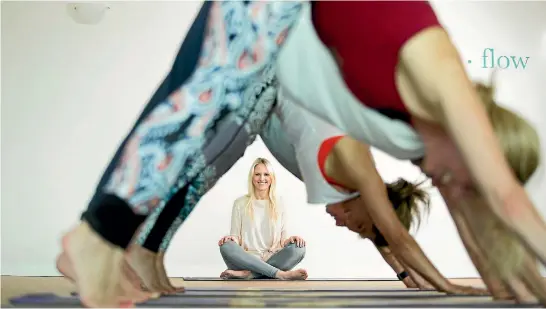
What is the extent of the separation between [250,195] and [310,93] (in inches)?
14.5

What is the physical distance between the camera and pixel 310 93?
163 cm

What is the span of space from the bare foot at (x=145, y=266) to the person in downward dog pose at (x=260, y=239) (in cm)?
20

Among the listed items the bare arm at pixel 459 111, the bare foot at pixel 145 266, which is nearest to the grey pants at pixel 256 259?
the bare foot at pixel 145 266

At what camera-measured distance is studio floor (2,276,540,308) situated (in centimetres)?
155

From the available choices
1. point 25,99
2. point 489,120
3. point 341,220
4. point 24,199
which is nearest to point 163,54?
point 25,99

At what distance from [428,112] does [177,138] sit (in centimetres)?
66

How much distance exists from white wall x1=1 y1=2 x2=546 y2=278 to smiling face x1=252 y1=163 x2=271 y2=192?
0.11 ft

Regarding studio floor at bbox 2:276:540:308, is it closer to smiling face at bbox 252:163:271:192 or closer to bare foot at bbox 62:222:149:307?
bare foot at bbox 62:222:149:307

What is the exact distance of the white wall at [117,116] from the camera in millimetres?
1699

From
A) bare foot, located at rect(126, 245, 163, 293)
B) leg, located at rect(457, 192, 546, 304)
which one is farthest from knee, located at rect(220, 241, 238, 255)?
leg, located at rect(457, 192, 546, 304)

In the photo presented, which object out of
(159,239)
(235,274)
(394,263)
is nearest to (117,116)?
(159,239)

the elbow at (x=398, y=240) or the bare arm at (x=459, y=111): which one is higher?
the bare arm at (x=459, y=111)

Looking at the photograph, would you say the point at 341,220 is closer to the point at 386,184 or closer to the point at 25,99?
the point at 386,184

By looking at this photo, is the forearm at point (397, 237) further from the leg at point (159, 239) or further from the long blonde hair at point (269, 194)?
the leg at point (159, 239)
